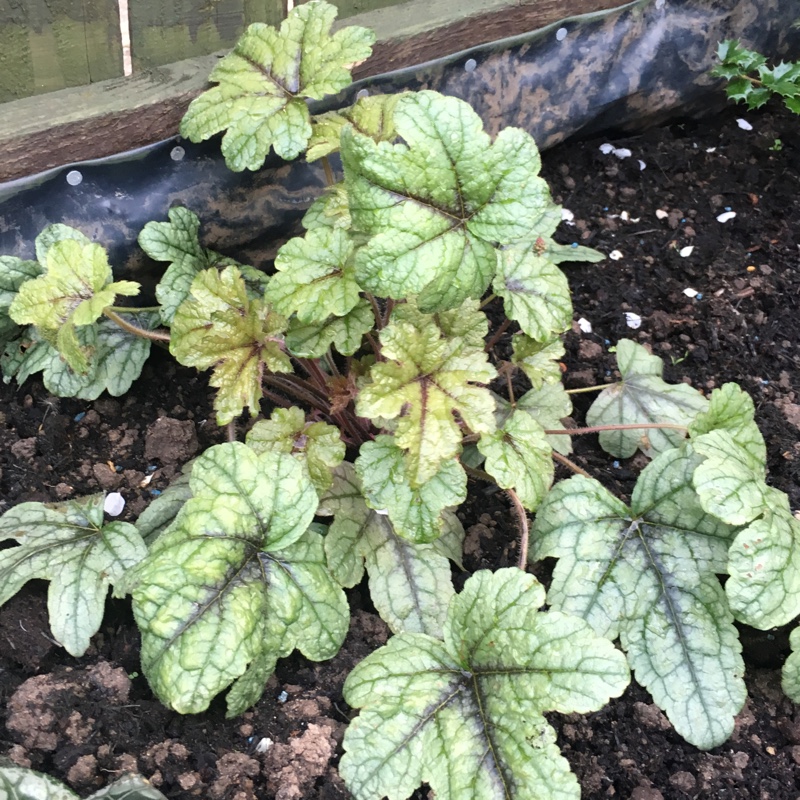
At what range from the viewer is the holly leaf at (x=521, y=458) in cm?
172

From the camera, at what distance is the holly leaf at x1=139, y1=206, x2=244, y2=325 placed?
83.0 inches

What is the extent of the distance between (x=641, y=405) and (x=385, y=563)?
0.86 metres

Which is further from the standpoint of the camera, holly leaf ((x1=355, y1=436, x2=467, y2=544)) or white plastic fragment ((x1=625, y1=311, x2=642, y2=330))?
white plastic fragment ((x1=625, y1=311, x2=642, y2=330))

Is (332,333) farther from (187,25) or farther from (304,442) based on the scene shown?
(187,25)

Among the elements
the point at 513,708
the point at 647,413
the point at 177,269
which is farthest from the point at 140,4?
the point at 513,708

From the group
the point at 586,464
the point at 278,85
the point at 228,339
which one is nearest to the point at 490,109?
the point at 278,85

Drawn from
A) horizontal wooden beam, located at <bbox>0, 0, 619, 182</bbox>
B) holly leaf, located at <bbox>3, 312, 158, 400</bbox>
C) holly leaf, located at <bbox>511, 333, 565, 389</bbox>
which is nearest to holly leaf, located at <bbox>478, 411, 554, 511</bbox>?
holly leaf, located at <bbox>511, 333, 565, 389</bbox>

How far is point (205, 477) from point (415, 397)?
44cm

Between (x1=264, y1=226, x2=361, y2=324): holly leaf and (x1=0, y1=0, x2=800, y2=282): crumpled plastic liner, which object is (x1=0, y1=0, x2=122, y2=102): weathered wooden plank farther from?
(x1=264, y1=226, x2=361, y2=324): holly leaf

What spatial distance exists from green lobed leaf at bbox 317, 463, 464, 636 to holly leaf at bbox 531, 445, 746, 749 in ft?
0.77

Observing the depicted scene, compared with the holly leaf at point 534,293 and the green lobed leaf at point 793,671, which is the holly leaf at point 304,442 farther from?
the green lobed leaf at point 793,671

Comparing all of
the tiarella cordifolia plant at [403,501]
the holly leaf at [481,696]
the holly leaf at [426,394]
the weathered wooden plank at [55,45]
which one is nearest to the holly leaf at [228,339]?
the tiarella cordifolia plant at [403,501]

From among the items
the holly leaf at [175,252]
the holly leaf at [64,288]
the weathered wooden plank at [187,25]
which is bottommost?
the holly leaf at [175,252]

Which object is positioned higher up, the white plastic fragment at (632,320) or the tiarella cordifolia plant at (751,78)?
the tiarella cordifolia plant at (751,78)
